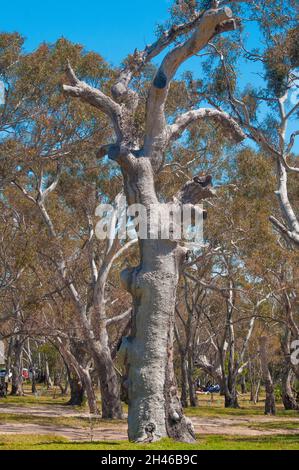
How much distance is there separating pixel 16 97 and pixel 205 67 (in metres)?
5.46

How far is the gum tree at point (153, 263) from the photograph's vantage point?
1130cm

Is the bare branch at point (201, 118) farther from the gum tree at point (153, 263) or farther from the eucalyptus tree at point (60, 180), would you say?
the eucalyptus tree at point (60, 180)

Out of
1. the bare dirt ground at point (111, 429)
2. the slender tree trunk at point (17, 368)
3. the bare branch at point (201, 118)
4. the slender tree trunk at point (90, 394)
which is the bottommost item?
the bare dirt ground at point (111, 429)

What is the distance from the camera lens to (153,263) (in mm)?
11672

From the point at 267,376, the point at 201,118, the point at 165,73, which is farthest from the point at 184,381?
the point at 165,73

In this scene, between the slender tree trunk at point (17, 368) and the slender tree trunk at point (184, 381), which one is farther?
the slender tree trunk at point (17, 368)

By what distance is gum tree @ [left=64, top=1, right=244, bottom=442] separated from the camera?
445 inches

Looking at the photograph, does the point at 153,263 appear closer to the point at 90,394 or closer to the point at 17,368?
the point at 90,394

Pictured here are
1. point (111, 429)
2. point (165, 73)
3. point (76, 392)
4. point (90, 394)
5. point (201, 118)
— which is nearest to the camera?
point (165, 73)

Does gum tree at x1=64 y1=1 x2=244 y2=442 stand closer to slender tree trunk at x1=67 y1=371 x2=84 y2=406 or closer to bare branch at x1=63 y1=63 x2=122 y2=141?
bare branch at x1=63 y1=63 x2=122 y2=141

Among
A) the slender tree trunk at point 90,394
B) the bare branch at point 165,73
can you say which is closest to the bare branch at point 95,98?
the bare branch at point 165,73

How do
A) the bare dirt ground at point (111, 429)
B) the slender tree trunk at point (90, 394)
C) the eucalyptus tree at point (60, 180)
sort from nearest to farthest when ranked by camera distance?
1. the bare dirt ground at point (111, 429)
2. the eucalyptus tree at point (60, 180)
3. the slender tree trunk at point (90, 394)
